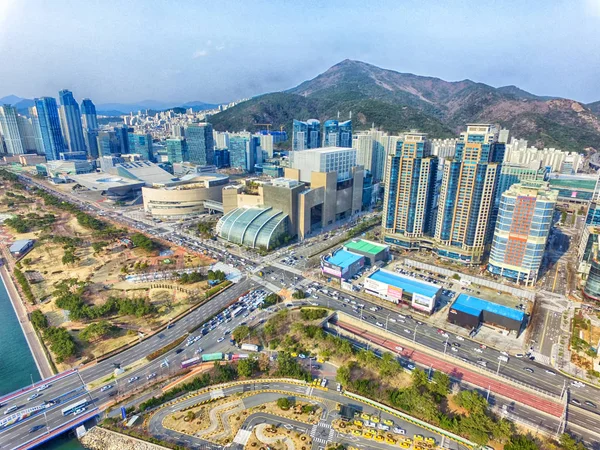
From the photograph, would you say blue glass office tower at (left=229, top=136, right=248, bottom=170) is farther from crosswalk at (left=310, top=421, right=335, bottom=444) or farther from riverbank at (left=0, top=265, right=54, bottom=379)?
crosswalk at (left=310, top=421, right=335, bottom=444)

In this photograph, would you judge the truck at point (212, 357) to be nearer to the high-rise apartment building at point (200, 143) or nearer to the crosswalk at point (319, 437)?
the crosswalk at point (319, 437)

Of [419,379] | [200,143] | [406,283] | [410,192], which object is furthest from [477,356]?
[200,143]

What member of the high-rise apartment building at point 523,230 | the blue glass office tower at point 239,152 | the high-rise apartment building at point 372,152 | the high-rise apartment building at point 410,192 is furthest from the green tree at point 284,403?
the blue glass office tower at point 239,152

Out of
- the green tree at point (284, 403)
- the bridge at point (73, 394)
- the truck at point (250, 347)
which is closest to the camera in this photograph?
the bridge at point (73, 394)

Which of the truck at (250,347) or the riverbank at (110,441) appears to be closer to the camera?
the riverbank at (110,441)

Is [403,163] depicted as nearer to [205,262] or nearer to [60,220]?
[205,262]

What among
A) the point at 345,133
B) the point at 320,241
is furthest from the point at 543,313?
the point at 345,133

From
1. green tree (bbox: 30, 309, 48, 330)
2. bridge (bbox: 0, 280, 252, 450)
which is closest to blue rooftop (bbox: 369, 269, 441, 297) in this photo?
bridge (bbox: 0, 280, 252, 450)

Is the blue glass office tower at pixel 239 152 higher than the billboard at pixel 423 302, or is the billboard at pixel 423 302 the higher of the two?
the blue glass office tower at pixel 239 152
